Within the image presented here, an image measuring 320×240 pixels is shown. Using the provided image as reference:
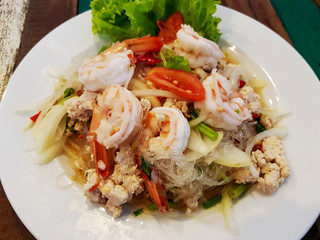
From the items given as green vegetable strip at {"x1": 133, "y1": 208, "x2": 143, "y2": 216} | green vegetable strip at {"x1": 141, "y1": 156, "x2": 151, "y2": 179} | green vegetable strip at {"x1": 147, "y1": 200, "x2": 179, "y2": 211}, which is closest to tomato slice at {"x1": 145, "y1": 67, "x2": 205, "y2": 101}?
green vegetable strip at {"x1": 141, "y1": 156, "x2": 151, "y2": 179}

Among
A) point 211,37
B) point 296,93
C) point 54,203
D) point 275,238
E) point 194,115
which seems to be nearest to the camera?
point 275,238

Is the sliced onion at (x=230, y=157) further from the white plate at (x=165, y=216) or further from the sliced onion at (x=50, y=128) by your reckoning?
the sliced onion at (x=50, y=128)

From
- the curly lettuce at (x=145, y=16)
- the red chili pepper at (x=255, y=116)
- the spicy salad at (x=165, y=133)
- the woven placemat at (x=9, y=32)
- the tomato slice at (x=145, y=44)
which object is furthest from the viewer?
the woven placemat at (x=9, y=32)

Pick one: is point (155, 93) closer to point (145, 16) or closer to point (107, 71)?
point (107, 71)

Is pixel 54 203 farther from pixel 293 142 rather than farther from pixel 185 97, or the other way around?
pixel 293 142

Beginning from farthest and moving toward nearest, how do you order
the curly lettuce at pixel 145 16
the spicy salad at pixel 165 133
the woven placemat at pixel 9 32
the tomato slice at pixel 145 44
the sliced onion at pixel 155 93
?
the woven placemat at pixel 9 32
the curly lettuce at pixel 145 16
the tomato slice at pixel 145 44
the sliced onion at pixel 155 93
the spicy salad at pixel 165 133

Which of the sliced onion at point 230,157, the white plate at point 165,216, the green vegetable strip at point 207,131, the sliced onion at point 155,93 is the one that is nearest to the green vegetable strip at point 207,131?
the green vegetable strip at point 207,131

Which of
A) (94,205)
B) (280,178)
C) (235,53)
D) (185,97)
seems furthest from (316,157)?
(94,205)
